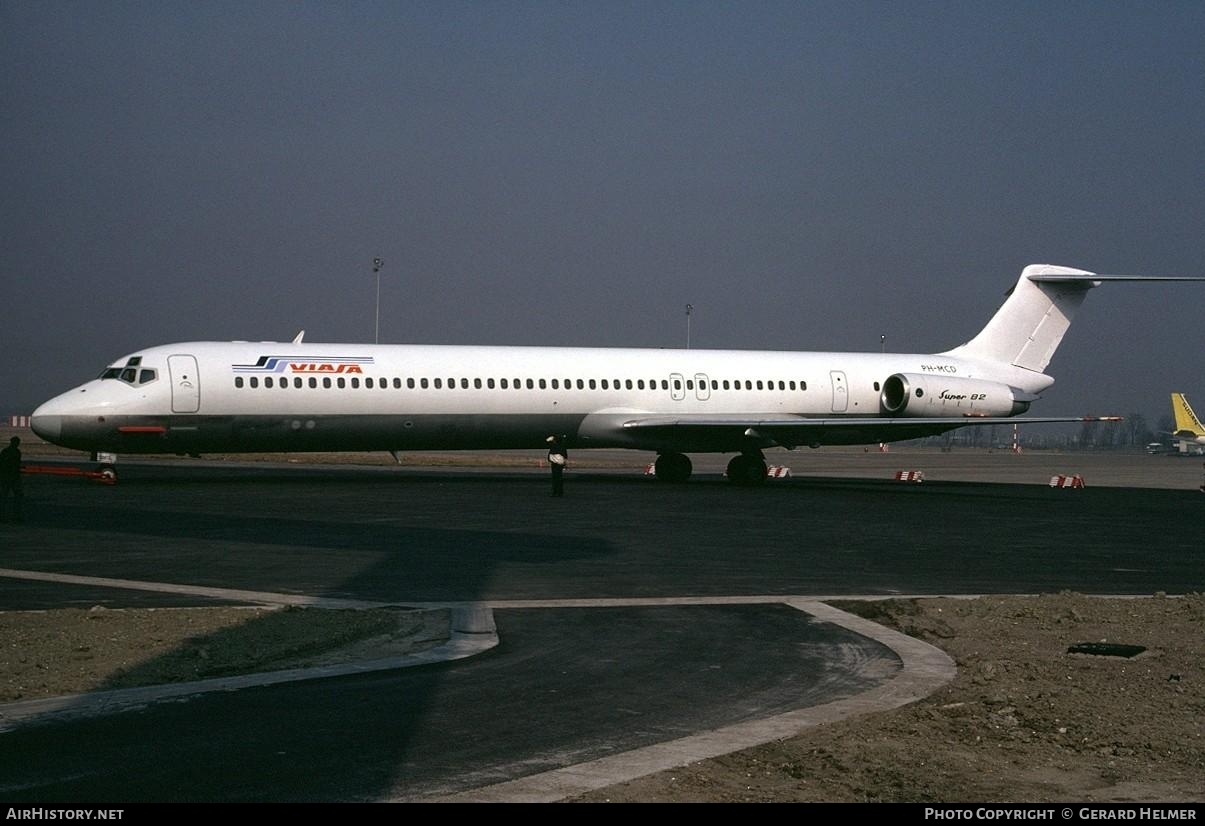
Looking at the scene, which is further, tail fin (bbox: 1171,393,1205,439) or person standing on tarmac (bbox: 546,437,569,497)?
tail fin (bbox: 1171,393,1205,439)

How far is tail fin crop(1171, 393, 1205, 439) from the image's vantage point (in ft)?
238

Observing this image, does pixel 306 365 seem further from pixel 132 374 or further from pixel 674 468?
pixel 674 468

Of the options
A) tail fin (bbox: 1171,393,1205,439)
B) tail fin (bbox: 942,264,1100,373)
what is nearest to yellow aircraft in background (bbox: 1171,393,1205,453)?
tail fin (bbox: 1171,393,1205,439)

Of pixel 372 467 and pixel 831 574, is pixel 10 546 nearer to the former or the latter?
pixel 831 574

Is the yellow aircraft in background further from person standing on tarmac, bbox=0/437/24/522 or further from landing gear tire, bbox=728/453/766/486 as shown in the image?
person standing on tarmac, bbox=0/437/24/522

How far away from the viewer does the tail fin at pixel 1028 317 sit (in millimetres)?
36625

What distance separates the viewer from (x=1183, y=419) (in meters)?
73.8

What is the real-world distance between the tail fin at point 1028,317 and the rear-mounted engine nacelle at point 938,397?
1.65m

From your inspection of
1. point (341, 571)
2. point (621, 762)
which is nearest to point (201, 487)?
point (341, 571)

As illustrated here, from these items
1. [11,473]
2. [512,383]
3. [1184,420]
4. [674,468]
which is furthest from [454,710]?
[1184,420]

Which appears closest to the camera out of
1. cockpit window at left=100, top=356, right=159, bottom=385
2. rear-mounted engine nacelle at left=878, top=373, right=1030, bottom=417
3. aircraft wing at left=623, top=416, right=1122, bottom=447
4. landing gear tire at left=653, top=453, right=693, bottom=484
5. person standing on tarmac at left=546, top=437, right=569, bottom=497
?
person standing on tarmac at left=546, top=437, right=569, bottom=497

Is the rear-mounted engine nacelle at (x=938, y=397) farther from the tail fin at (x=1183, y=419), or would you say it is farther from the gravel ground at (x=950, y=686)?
the tail fin at (x=1183, y=419)

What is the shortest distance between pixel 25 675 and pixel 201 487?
20.6 metres

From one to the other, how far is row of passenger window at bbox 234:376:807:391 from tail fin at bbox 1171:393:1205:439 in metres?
47.1
